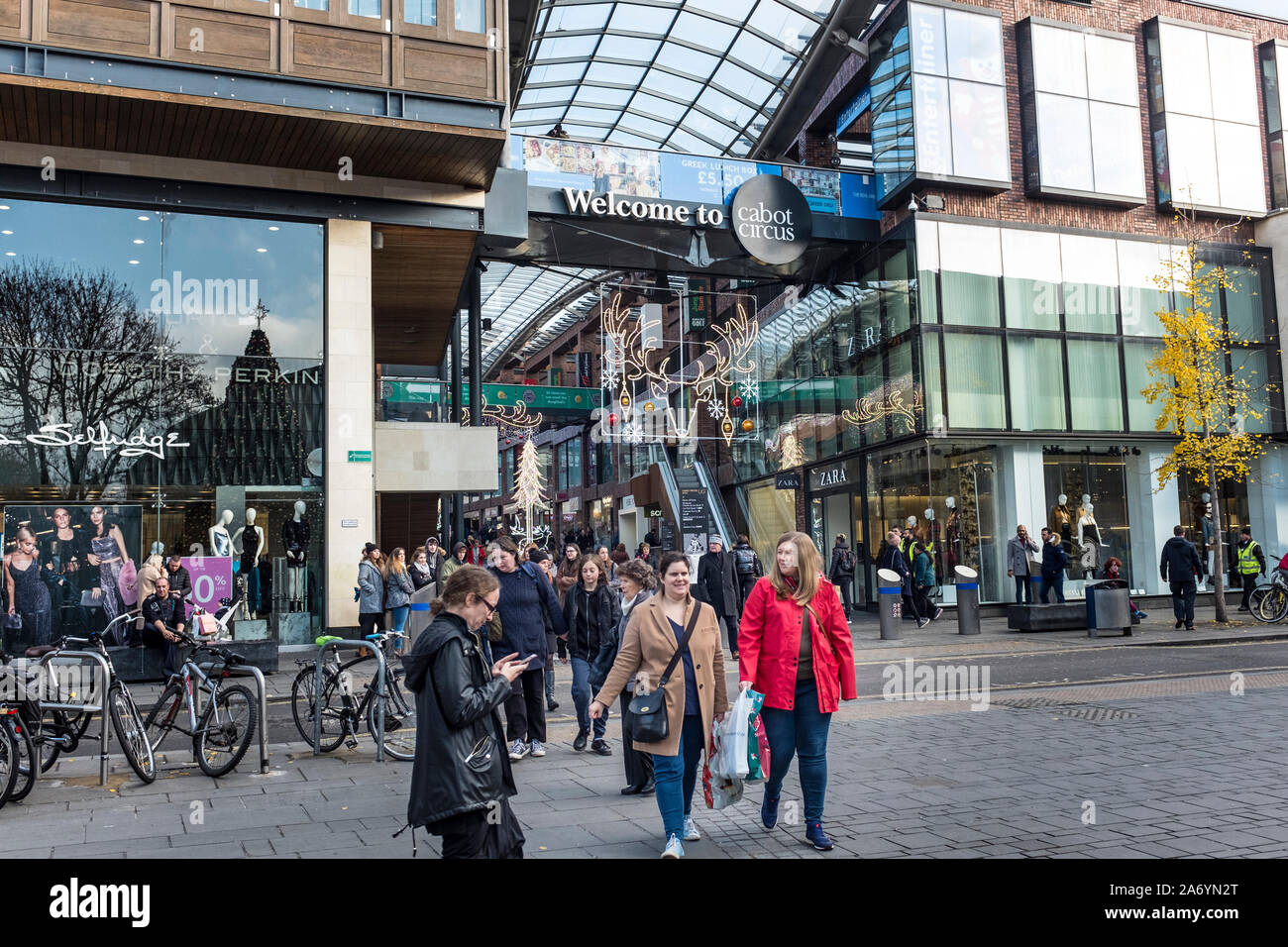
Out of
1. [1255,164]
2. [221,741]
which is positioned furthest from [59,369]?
[1255,164]

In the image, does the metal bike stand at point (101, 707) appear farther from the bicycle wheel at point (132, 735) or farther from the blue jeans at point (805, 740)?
the blue jeans at point (805, 740)

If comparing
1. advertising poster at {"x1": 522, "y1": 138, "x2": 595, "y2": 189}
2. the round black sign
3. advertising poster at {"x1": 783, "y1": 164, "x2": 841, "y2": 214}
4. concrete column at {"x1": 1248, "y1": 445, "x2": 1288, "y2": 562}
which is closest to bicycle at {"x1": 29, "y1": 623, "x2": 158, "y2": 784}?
advertising poster at {"x1": 522, "y1": 138, "x2": 595, "y2": 189}

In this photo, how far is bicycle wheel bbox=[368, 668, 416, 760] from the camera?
8453 millimetres

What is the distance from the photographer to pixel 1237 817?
5.53 metres

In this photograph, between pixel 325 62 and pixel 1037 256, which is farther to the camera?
pixel 1037 256

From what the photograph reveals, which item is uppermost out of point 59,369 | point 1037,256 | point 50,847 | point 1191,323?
point 1037,256

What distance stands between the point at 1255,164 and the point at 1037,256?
6.91m

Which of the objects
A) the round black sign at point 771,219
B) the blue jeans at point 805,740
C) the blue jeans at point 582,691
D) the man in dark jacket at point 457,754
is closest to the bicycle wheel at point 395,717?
the blue jeans at point 582,691

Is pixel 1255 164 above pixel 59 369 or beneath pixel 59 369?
above

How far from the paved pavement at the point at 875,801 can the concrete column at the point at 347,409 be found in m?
7.36

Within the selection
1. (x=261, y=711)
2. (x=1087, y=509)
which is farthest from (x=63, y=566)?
(x=1087, y=509)

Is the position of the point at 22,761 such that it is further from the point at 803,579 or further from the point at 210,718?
the point at 803,579
